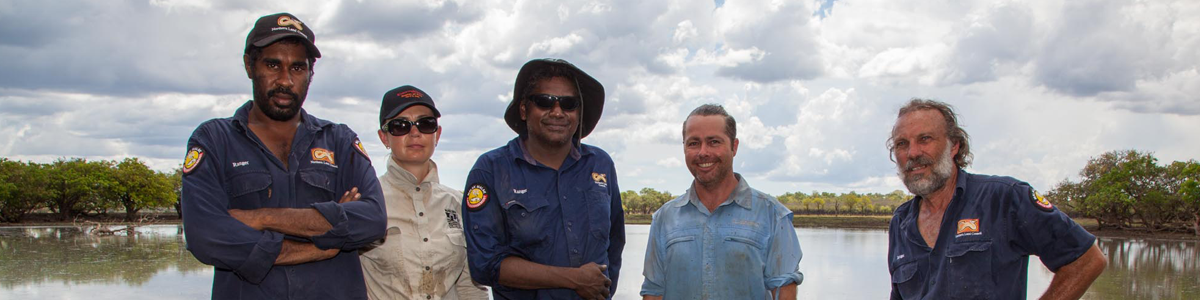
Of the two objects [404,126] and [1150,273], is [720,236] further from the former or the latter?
[1150,273]

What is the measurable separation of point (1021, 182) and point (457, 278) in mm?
3239

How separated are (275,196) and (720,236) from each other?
2.26 meters

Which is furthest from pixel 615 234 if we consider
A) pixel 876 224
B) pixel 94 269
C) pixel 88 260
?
pixel 876 224

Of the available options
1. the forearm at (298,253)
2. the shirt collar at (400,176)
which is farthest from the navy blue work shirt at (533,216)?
→ the shirt collar at (400,176)

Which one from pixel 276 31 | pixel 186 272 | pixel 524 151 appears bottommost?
pixel 186 272

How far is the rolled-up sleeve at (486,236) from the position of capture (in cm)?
352

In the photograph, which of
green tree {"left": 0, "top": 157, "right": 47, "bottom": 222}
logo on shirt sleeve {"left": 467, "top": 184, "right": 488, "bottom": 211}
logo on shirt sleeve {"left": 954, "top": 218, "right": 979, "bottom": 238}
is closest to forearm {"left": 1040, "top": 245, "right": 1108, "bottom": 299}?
logo on shirt sleeve {"left": 954, "top": 218, "right": 979, "bottom": 238}

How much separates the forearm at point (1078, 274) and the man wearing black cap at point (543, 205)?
2.23m

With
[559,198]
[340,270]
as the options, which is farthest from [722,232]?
[340,270]

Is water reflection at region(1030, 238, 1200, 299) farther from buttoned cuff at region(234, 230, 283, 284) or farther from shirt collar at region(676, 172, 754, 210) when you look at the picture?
buttoned cuff at region(234, 230, 283, 284)

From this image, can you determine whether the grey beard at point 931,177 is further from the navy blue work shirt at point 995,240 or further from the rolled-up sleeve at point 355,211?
the rolled-up sleeve at point 355,211

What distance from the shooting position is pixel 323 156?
11.7 ft

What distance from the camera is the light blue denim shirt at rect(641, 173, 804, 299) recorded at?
153 inches

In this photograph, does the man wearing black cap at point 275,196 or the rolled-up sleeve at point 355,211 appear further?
the rolled-up sleeve at point 355,211
